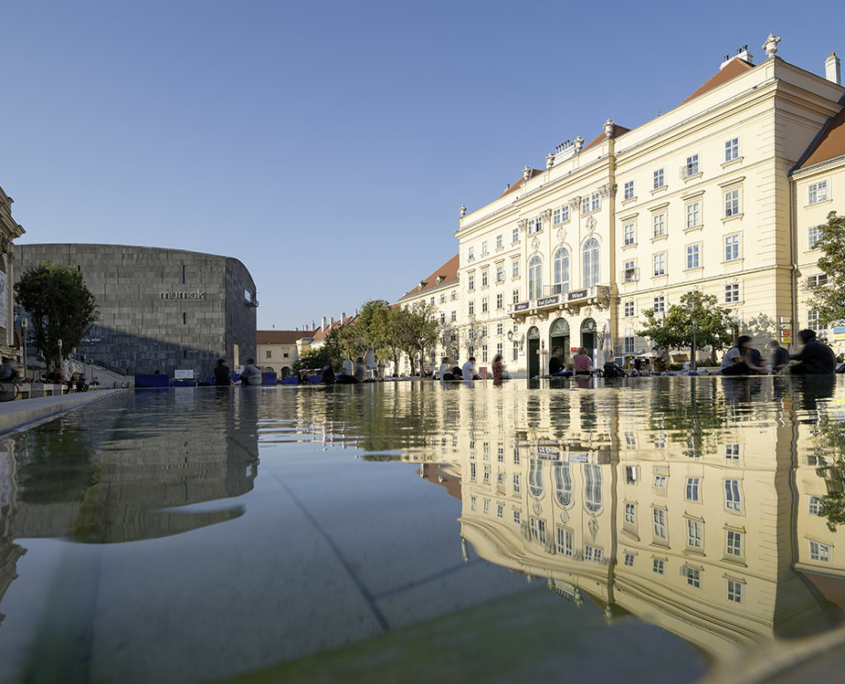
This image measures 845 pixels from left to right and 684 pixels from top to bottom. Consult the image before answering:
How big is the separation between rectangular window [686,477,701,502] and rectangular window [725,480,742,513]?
66mm

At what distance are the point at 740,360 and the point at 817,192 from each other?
20.9 meters

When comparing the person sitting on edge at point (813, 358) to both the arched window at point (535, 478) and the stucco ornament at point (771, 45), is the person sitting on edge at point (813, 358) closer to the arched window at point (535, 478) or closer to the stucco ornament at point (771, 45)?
the arched window at point (535, 478)

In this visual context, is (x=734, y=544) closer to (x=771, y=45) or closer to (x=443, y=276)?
(x=771, y=45)

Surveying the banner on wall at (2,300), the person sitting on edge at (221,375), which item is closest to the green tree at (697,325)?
the person sitting on edge at (221,375)

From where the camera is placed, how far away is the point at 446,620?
29.1 inches

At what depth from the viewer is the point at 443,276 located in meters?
65.3

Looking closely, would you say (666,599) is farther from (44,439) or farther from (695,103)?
(695,103)

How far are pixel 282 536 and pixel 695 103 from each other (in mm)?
39696

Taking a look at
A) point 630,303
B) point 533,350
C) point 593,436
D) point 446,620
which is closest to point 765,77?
point 630,303

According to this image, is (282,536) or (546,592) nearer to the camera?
(546,592)

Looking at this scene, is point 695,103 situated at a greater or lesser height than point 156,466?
greater

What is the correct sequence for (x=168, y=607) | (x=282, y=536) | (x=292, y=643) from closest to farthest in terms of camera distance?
(x=292, y=643) → (x=168, y=607) → (x=282, y=536)

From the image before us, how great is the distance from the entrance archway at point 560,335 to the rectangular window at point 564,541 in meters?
42.8

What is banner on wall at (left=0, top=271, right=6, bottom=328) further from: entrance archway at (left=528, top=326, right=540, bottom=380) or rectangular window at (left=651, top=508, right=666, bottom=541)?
entrance archway at (left=528, top=326, right=540, bottom=380)
